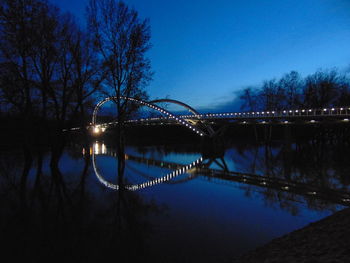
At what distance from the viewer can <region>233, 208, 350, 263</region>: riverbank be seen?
4410 millimetres

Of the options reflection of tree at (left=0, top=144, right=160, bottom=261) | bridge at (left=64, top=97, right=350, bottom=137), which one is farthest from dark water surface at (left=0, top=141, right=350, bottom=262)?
bridge at (left=64, top=97, right=350, bottom=137)

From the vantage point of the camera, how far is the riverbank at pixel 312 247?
4.41m

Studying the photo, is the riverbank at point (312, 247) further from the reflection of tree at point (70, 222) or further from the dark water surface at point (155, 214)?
the reflection of tree at point (70, 222)

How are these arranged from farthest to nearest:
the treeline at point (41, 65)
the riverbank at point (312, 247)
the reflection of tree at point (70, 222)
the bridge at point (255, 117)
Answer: the bridge at point (255, 117)
the treeline at point (41, 65)
the reflection of tree at point (70, 222)
the riverbank at point (312, 247)

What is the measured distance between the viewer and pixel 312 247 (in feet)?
16.4

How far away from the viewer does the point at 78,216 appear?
8336mm

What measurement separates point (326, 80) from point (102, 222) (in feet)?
148

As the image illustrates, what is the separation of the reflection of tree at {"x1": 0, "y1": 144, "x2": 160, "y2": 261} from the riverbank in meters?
2.83


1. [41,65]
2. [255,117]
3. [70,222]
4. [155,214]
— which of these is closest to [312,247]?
[155,214]

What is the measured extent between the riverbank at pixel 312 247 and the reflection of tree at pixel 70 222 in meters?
2.83

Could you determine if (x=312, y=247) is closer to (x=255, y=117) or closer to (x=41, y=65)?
(x=41, y=65)

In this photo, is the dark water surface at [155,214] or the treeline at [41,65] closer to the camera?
the dark water surface at [155,214]

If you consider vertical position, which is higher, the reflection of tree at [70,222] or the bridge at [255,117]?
the bridge at [255,117]

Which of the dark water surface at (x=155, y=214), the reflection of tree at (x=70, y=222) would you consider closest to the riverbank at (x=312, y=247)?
the dark water surface at (x=155, y=214)
